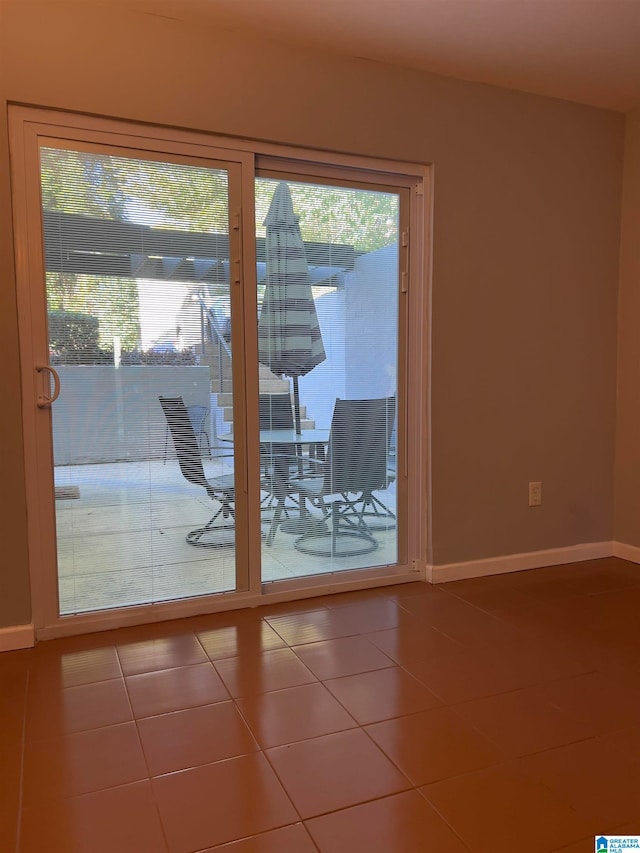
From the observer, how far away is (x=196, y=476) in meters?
2.63

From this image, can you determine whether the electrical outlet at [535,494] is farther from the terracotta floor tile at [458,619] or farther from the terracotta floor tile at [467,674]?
the terracotta floor tile at [467,674]

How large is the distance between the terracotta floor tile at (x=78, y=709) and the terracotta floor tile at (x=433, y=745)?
807 mm

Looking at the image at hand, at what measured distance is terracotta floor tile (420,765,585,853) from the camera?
1325mm

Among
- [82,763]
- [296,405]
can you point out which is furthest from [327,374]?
[82,763]

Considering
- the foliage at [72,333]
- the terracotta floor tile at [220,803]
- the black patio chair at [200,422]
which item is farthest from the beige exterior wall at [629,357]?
the foliage at [72,333]

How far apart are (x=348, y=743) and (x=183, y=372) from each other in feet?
5.22

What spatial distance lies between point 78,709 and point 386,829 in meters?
1.06

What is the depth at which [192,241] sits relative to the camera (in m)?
2.55

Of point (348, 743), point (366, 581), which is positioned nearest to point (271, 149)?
point (366, 581)

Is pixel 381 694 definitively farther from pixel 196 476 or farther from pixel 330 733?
pixel 196 476

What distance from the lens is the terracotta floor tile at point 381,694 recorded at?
6.07ft

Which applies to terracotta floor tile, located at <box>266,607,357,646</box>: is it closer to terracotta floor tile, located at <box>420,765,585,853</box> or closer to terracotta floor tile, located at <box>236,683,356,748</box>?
terracotta floor tile, located at <box>236,683,356,748</box>

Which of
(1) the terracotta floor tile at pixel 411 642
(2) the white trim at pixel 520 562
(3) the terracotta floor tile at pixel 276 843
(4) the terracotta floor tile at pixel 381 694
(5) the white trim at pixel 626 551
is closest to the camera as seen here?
(3) the terracotta floor tile at pixel 276 843

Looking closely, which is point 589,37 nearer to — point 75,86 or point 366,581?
point 75,86
